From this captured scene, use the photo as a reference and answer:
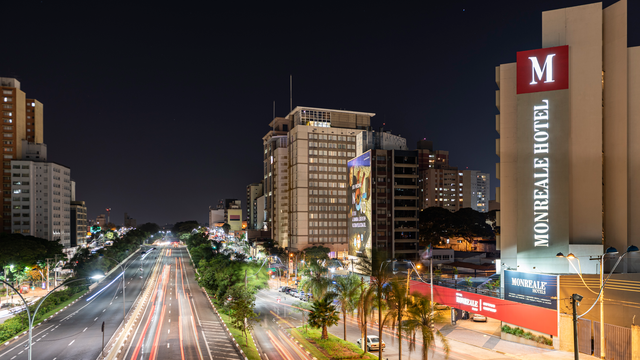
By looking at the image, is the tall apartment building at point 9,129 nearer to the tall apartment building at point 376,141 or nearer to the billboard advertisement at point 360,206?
the billboard advertisement at point 360,206

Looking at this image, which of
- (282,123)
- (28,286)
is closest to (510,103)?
(28,286)

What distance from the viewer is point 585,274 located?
36.5 metres

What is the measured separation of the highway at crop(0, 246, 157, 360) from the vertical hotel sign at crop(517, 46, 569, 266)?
145 feet

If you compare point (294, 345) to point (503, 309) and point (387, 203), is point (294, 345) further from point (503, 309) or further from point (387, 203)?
point (387, 203)

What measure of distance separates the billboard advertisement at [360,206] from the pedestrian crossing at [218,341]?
160ft

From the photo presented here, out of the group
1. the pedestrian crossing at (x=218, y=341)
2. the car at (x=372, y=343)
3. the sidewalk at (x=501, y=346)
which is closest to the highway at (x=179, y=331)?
the pedestrian crossing at (x=218, y=341)

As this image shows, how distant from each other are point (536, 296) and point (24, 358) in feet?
152

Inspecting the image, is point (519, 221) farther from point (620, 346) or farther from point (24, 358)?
point (24, 358)

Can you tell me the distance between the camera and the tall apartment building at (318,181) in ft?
468

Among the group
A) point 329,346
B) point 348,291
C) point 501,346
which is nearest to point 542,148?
point 501,346

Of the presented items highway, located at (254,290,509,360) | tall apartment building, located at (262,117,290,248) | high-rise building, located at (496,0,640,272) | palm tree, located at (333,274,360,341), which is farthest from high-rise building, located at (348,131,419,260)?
tall apartment building, located at (262,117,290,248)

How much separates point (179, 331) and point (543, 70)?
48.6 meters

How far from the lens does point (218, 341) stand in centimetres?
4325

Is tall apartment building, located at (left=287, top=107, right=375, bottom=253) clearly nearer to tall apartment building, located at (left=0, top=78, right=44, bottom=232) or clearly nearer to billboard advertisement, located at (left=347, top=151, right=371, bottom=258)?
billboard advertisement, located at (left=347, top=151, right=371, bottom=258)
